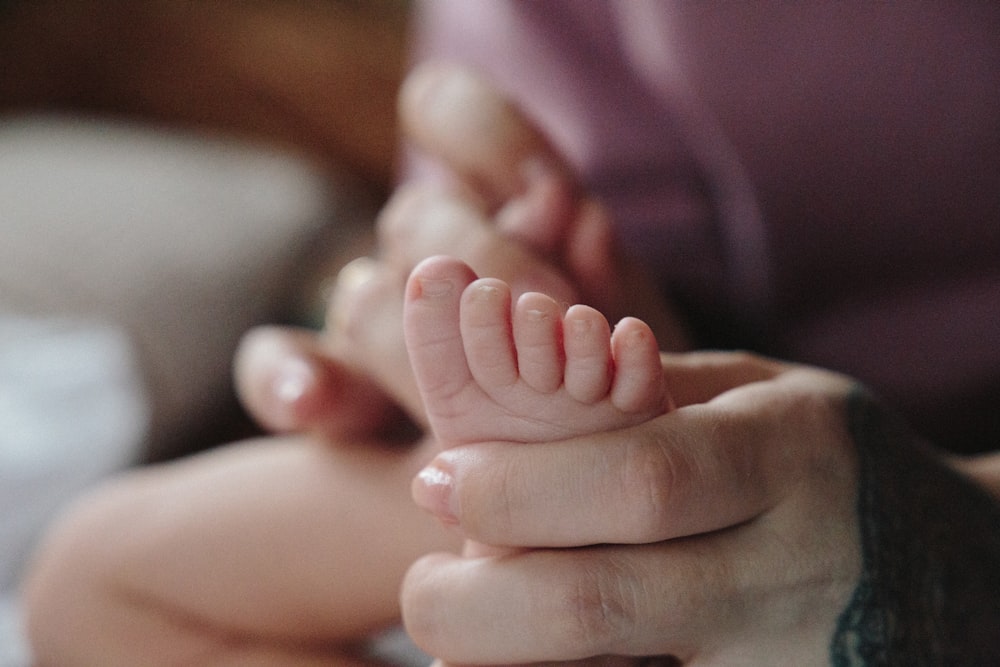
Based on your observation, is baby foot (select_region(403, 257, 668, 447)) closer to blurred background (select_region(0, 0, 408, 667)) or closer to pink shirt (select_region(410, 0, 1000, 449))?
pink shirt (select_region(410, 0, 1000, 449))

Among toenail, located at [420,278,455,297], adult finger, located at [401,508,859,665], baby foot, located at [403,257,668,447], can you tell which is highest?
toenail, located at [420,278,455,297]

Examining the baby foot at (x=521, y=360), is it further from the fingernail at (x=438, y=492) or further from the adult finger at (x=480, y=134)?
the adult finger at (x=480, y=134)

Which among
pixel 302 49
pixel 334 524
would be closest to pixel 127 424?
pixel 334 524

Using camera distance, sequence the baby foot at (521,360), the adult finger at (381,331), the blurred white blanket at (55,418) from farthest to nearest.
Result: the blurred white blanket at (55,418)
the adult finger at (381,331)
the baby foot at (521,360)

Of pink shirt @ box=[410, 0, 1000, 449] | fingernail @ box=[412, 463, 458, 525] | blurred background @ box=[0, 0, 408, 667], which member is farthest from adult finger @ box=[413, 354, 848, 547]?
blurred background @ box=[0, 0, 408, 667]

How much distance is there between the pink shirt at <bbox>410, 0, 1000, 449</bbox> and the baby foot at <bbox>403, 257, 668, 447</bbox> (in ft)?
Result: 0.48

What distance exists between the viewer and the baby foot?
0.21 m

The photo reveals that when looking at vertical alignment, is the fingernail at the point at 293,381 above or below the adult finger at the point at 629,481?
above

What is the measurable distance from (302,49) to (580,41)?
648 mm

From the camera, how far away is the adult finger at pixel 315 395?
1.27ft

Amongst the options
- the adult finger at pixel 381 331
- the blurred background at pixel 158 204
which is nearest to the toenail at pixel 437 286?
the adult finger at pixel 381 331

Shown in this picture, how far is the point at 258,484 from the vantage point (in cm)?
40

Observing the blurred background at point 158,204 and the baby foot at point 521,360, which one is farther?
the blurred background at point 158,204

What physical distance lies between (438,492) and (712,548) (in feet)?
0.24
